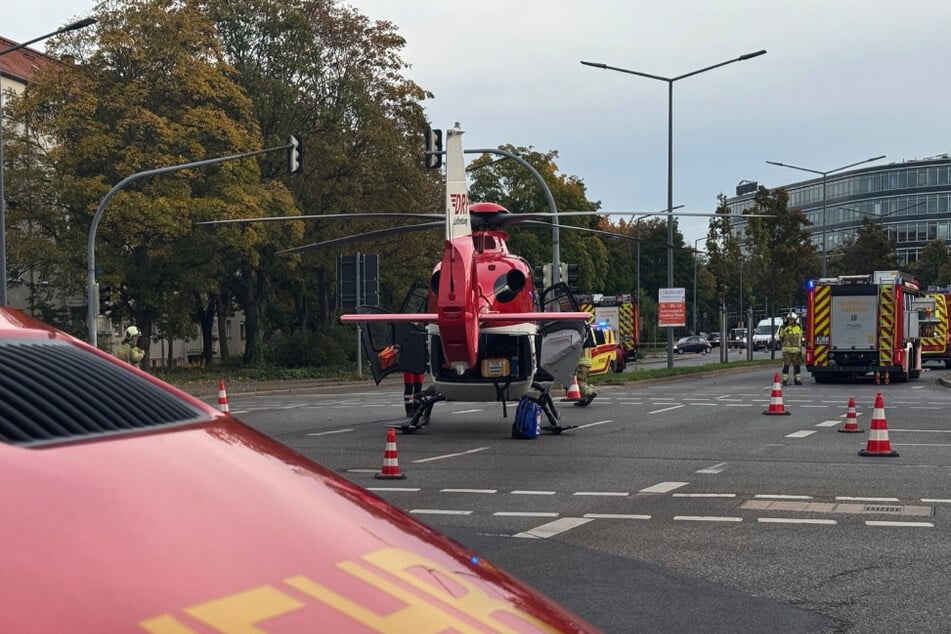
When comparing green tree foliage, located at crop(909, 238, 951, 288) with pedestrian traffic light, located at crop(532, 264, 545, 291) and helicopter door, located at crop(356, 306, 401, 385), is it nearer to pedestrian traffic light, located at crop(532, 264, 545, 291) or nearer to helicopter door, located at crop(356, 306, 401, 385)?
pedestrian traffic light, located at crop(532, 264, 545, 291)

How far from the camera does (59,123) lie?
3928 centimetres

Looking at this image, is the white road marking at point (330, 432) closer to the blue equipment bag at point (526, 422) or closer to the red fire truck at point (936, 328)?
the blue equipment bag at point (526, 422)

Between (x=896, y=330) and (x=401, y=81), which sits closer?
(x=896, y=330)

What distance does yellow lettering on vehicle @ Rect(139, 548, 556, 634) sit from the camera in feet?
4.72

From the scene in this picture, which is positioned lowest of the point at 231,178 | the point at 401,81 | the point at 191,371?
the point at 191,371

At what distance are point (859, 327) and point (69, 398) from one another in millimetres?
37882

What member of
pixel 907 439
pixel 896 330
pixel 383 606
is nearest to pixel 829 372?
pixel 896 330

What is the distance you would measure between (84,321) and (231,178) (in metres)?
7.09

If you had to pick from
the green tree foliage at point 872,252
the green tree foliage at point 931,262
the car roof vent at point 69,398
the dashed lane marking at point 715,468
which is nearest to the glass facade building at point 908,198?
the green tree foliage at point 931,262

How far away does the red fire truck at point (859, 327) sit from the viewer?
1473 inches

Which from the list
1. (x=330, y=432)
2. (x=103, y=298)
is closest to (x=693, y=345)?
(x=103, y=298)

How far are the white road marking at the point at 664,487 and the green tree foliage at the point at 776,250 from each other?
4522 centimetres

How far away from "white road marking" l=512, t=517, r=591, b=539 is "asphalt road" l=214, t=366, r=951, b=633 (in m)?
0.02

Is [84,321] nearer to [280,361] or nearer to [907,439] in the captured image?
[280,361]
